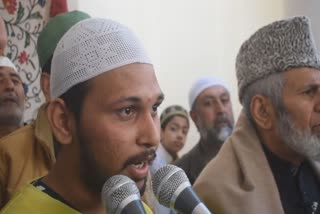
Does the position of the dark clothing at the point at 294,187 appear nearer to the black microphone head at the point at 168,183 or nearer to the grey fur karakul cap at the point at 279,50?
the grey fur karakul cap at the point at 279,50

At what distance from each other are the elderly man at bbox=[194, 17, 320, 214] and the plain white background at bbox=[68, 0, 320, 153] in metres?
2.52

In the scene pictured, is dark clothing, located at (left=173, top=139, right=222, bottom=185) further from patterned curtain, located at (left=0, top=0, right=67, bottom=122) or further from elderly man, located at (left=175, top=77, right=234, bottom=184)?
patterned curtain, located at (left=0, top=0, right=67, bottom=122)

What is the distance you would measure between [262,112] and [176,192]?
1001 mm

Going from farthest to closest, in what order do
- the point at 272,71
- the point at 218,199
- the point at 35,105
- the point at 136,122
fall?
the point at 35,105 < the point at 272,71 < the point at 218,199 < the point at 136,122

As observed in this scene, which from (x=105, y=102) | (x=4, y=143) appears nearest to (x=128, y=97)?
(x=105, y=102)

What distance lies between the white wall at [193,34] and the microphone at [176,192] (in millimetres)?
3435

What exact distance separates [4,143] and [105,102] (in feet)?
2.77

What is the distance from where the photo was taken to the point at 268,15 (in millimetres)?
4723

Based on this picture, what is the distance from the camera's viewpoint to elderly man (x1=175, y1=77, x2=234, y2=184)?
3.23 m

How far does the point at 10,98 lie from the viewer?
2.37 metres

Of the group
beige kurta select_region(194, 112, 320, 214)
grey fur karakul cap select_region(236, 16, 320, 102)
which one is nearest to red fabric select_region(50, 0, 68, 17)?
grey fur karakul cap select_region(236, 16, 320, 102)

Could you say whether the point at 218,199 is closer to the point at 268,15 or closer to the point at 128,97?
the point at 128,97

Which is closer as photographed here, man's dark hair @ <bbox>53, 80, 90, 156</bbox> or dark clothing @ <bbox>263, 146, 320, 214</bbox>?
man's dark hair @ <bbox>53, 80, 90, 156</bbox>

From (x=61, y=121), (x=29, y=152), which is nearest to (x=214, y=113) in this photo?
(x=29, y=152)
